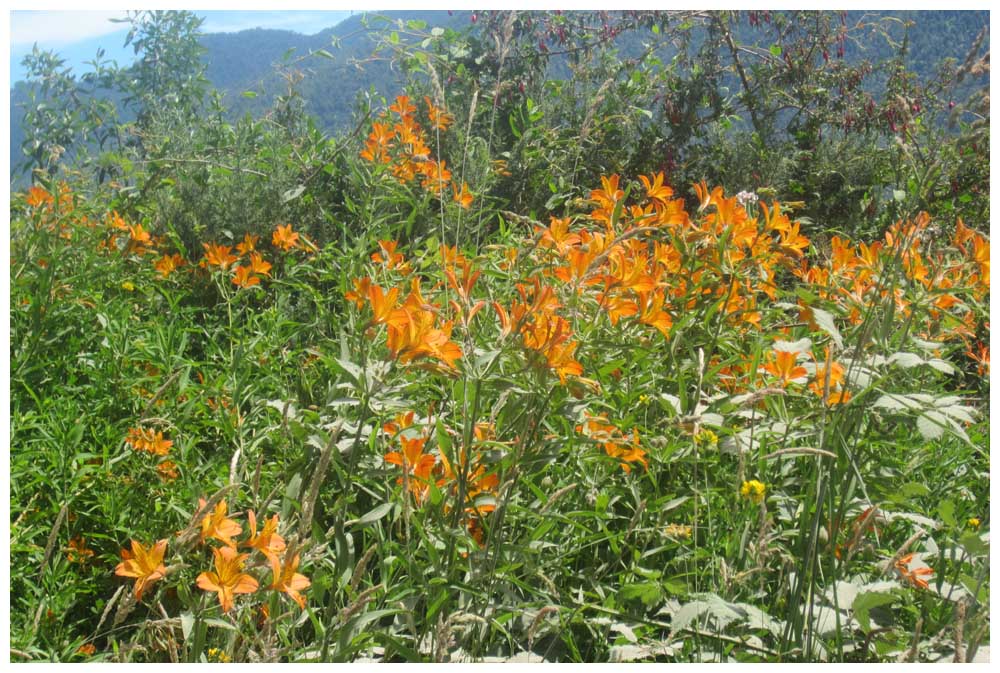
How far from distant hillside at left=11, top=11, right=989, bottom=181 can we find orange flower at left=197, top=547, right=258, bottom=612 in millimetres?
3360

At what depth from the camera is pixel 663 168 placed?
453 cm

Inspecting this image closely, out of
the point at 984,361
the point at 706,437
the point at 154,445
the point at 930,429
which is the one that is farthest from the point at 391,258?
the point at 984,361

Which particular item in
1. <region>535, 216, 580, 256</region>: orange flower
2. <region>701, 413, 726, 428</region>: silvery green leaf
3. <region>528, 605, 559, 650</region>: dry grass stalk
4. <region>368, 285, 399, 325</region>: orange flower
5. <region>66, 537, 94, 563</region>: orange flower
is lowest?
<region>66, 537, 94, 563</region>: orange flower

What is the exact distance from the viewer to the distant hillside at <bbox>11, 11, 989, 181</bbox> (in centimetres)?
461

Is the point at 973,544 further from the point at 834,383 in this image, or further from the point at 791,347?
the point at 791,347

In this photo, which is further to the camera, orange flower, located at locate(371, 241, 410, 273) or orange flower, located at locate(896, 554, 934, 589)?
orange flower, located at locate(371, 241, 410, 273)

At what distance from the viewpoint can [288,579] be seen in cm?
117

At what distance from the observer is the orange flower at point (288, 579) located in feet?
3.78

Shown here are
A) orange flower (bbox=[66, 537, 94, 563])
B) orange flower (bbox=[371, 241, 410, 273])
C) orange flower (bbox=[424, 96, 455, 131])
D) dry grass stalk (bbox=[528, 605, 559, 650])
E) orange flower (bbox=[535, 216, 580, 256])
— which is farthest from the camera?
orange flower (bbox=[424, 96, 455, 131])

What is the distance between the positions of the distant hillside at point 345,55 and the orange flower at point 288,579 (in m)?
3.38

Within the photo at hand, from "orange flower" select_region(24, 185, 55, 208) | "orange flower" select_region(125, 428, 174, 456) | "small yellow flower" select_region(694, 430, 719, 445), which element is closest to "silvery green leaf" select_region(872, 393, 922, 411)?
"small yellow flower" select_region(694, 430, 719, 445)

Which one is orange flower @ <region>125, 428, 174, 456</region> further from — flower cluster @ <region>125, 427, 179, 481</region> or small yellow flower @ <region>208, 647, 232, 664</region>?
small yellow flower @ <region>208, 647, 232, 664</region>

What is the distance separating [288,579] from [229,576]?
0.08 metres

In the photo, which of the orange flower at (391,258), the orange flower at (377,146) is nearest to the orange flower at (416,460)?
the orange flower at (391,258)
